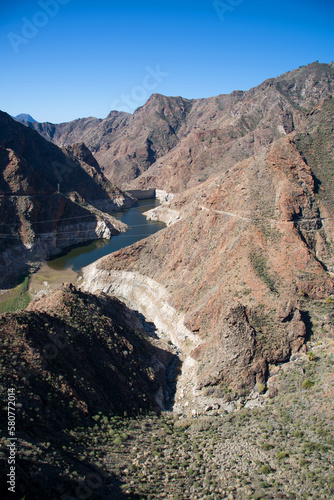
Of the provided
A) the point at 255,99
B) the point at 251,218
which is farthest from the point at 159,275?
the point at 255,99

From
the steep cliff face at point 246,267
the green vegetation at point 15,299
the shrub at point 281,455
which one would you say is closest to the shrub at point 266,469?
the shrub at point 281,455

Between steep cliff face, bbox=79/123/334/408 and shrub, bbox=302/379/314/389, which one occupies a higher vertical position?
steep cliff face, bbox=79/123/334/408

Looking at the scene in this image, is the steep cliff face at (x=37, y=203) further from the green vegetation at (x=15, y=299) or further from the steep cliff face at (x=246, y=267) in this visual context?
the steep cliff face at (x=246, y=267)

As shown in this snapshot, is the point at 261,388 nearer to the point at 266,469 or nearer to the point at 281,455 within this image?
the point at 281,455

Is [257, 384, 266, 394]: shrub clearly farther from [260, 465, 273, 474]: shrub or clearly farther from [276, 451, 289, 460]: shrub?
[260, 465, 273, 474]: shrub

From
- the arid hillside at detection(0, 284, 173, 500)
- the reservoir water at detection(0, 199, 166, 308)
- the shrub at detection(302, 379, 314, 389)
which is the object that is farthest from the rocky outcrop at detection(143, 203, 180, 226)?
the shrub at detection(302, 379, 314, 389)
